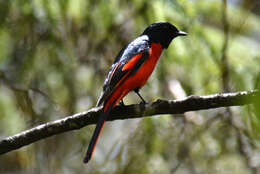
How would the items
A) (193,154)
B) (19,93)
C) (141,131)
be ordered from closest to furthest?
(19,93), (141,131), (193,154)

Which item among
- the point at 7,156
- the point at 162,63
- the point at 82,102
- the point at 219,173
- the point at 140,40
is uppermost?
the point at 140,40

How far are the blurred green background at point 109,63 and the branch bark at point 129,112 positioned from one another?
762mm

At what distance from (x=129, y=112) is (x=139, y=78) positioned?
82cm

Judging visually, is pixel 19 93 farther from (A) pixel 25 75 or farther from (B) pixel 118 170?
(B) pixel 118 170

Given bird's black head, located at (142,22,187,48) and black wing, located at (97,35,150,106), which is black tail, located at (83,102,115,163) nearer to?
black wing, located at (97,35,150,106)

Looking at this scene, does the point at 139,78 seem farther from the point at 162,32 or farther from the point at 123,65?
the point at 162,32

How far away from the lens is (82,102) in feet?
17.8

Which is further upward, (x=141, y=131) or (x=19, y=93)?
(x=19, y=93)

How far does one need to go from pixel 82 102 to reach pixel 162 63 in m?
1.43

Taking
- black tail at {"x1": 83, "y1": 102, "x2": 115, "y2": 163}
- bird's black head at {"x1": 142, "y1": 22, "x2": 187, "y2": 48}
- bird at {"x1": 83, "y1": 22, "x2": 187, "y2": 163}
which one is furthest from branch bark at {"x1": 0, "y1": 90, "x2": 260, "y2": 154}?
bird's black head at {"x1": 142, "y1": 22, "x2": 187, "y2": 48}

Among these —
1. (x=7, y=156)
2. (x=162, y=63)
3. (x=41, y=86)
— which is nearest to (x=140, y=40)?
(x=162, y=63)

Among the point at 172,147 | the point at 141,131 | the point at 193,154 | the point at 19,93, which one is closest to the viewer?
the point at 19,93

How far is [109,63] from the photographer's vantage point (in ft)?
17.0

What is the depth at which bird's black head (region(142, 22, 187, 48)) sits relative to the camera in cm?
441
